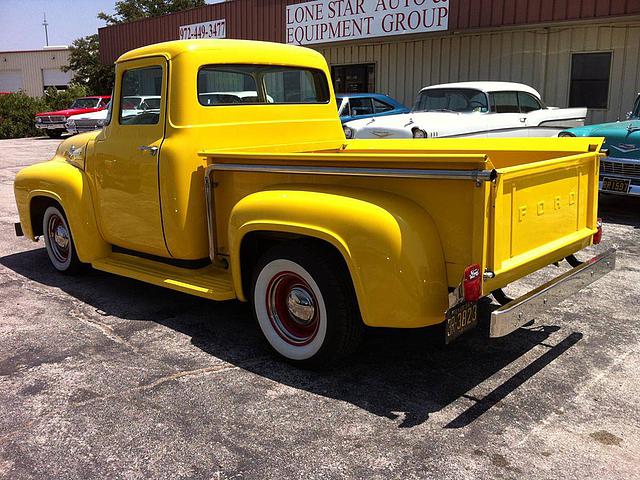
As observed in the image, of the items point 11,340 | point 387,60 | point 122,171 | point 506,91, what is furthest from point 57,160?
point 387,60

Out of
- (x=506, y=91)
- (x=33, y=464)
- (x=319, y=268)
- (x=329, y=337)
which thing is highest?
(x=506, y=91)

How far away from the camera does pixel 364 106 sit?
45.2ft

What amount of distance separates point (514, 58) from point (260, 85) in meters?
11.4

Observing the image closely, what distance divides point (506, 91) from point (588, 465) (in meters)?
Result: 9.39

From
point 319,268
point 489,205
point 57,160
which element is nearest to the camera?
point 489,205

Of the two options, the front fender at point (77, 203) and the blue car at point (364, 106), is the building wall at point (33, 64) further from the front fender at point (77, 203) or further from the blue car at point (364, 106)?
the front fender at point (77, 203)

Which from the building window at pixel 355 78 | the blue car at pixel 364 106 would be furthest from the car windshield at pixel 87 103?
the blue car at pixel 364 106

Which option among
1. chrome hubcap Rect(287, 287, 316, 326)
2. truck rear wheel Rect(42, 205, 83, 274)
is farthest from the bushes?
chrome hubcap Rect(287, 287, 316, 326)

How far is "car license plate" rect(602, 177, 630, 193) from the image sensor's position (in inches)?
310

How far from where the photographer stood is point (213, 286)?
14.3 feet

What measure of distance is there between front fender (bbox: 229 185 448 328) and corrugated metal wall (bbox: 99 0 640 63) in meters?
11.3

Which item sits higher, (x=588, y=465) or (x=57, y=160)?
(x=57, y=160)

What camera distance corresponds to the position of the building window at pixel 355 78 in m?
18.2

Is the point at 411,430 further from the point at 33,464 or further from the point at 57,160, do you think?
the point at 57,160
